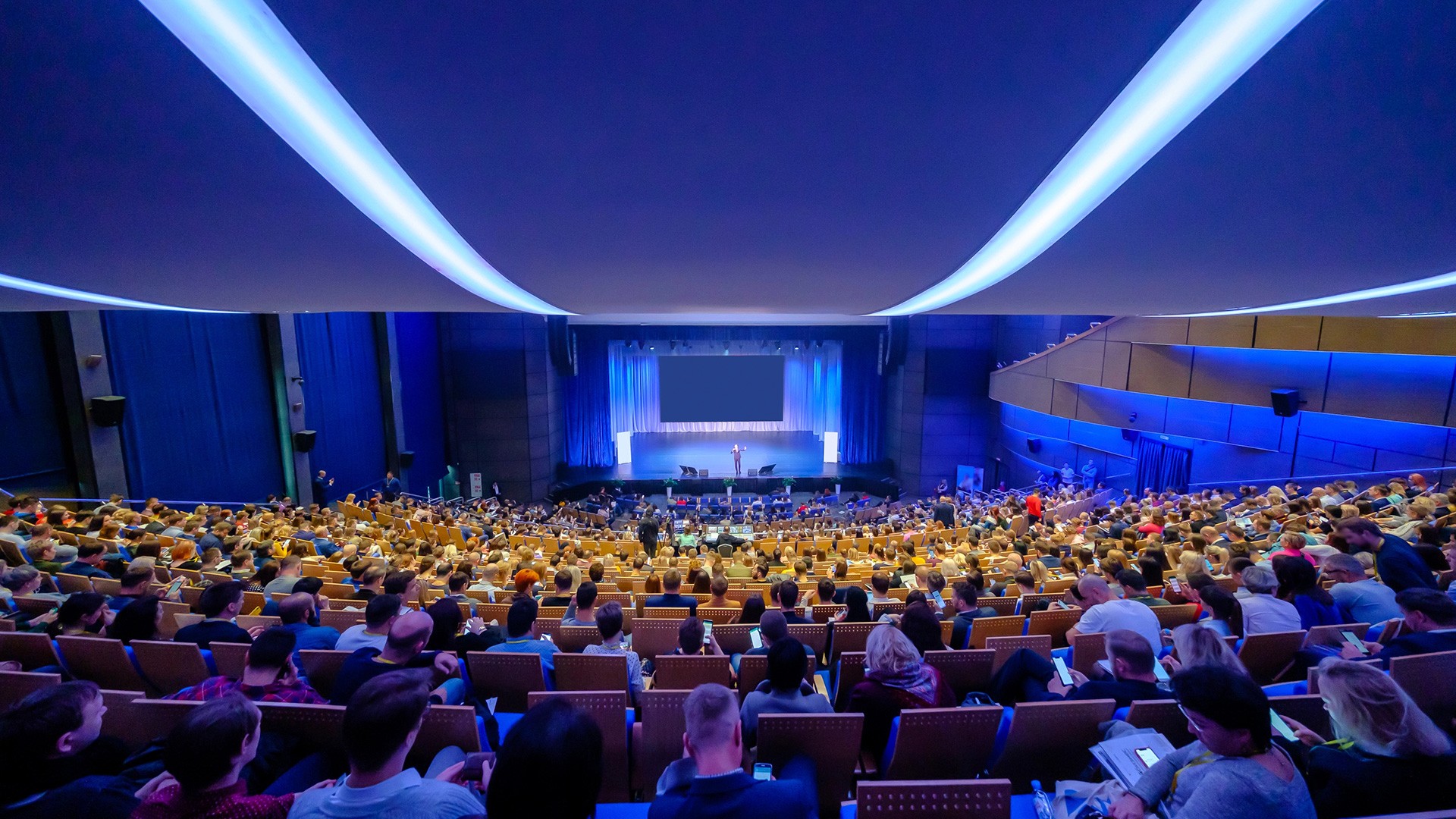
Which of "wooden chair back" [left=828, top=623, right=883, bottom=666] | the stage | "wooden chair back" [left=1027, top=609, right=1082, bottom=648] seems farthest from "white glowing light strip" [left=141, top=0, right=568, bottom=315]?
the stage

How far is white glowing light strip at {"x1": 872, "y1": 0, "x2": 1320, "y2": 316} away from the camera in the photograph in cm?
126

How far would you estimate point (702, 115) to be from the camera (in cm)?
168

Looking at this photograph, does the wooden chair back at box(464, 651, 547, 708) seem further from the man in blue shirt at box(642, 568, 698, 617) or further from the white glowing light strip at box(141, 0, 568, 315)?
the white glowing light strip at box(141, 0, 568, 315)

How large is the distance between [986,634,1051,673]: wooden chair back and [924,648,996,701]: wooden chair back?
104mm

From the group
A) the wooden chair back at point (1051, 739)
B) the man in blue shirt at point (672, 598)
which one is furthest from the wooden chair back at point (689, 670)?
the wooden chair back at point (1051, 739)

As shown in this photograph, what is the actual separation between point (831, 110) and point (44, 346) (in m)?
12.3

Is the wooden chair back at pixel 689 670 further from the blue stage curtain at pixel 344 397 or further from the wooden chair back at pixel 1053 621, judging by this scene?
the blue stage curtain at pixel 344 397

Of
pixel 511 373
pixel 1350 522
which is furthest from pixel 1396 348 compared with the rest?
pixel 511 373

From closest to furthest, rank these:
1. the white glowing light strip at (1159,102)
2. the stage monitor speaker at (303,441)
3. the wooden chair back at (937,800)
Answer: the white glowing light strip at (1159,102) → the wooden chair back at (937,800) → the stage monitor speaker at (303,441)

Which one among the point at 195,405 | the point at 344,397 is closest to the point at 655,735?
the point at 195,405

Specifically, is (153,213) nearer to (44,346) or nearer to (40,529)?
(40,529)

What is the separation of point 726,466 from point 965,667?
1661 cm

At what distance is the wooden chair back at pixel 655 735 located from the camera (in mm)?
2742

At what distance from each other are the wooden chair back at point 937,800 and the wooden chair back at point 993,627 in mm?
1885
